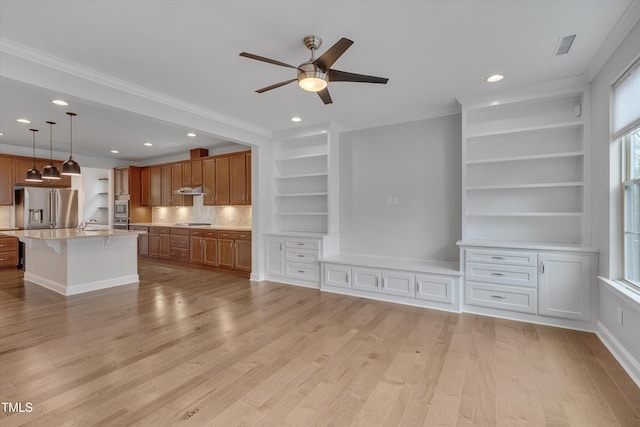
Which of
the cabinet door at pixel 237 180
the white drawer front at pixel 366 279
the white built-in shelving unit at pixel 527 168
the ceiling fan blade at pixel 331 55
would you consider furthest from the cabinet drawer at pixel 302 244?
A: the ceiling fan blade at pixel 331 55

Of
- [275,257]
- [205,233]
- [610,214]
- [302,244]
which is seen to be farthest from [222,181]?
[610,214]

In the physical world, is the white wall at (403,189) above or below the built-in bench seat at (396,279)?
above

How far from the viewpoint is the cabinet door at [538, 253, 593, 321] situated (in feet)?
10.2

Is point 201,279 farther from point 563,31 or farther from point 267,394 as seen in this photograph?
point 563,31

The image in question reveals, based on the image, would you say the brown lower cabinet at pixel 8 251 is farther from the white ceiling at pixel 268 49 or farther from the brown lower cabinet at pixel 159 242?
the white ceiling at pixel 268 49

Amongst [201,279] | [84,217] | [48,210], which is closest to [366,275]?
[201,279]

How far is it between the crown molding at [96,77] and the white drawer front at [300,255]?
2.35 meters

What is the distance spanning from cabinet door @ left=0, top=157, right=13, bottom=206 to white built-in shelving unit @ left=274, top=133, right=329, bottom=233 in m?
5.64

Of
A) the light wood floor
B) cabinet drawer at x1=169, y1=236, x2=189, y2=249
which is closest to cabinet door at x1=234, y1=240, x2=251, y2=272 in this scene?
cabinet drawer at x1=169, y1=236, x2=189, y2=249

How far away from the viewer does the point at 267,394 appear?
207 cm

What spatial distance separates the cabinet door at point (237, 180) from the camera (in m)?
6.01

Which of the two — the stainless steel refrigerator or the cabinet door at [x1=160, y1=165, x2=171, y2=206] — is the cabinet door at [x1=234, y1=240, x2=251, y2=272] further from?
the stainless steel refrigerator

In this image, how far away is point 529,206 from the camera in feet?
12.3

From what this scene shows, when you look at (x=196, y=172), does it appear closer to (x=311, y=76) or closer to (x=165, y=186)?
(x=165, y=186)
